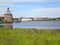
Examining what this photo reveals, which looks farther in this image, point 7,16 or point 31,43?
point 7,16

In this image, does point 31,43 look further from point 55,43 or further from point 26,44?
point 55,43

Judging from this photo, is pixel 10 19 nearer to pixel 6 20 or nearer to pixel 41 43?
pixel 6 20

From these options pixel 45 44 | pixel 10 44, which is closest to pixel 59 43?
pixel 45 44

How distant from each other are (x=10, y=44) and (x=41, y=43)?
231cm

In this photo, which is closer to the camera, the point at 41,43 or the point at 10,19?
the point at 41,43

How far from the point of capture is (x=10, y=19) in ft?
399

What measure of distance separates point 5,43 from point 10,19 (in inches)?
4277

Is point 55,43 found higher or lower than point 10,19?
higher

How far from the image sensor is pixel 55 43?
14.1m

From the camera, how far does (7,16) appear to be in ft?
401

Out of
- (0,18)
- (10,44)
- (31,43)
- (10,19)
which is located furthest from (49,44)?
(0,18)

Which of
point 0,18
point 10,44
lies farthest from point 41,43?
point 0,18

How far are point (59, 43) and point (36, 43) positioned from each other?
176 centimetres

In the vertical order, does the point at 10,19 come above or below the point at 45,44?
below
